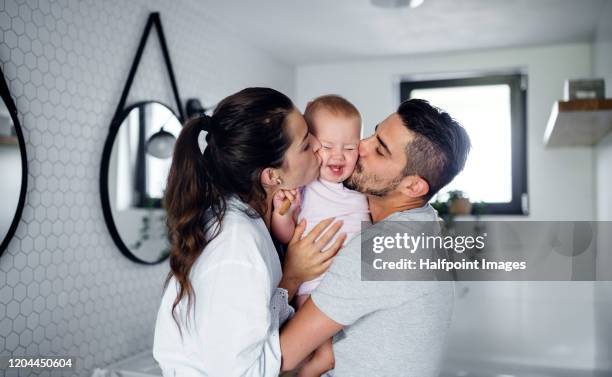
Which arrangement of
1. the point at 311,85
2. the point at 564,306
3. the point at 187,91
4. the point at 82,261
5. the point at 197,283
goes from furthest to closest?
the point at 311,85 → the point at 564,306 → the point at 187,91 → the point at 82,261 → the point at 197,283

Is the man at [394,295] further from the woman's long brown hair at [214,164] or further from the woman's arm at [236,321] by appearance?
the woman's long brown hair at [214,164]

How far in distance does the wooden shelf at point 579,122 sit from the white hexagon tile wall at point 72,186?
1634 mm

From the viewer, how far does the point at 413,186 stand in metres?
1.18

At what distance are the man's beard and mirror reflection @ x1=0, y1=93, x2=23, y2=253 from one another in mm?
945

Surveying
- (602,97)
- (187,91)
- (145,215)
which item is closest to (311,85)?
(187,91)

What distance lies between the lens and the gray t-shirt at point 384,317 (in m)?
1.00

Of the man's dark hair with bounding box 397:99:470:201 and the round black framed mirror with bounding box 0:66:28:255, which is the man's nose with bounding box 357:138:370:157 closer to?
the man's dark hair with bounding box 397:99:470:201

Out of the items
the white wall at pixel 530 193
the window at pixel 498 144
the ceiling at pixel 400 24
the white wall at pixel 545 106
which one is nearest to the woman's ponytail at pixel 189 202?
the ceiling at pixel 400 24

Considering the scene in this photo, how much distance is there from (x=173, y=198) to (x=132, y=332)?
129cm

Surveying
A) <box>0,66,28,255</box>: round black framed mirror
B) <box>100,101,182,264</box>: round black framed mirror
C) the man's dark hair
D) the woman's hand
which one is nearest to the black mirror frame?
<box>100,101,182,264</box>: round black framed mirror

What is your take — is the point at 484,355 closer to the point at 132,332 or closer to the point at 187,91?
the point at 132,332

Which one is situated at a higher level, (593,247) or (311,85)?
(311,85)

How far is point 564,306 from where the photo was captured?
108 inches

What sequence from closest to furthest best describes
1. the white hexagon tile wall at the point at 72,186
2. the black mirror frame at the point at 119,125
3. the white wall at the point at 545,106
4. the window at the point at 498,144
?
the white hexagon tile wall at the point at 72,186 < the black mirror frame at the point at 119,125 < the white wall at the point at 545,106 < the window at the point at 498,144
